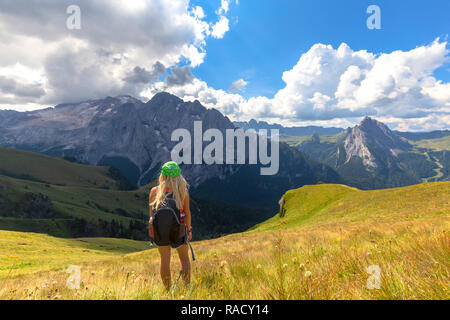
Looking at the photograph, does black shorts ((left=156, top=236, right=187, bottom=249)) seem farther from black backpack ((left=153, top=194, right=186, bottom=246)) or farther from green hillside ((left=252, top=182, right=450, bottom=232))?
green hillside ((left=252, top=182, right=450, bottom=232))

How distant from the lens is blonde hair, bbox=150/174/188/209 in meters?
5.36

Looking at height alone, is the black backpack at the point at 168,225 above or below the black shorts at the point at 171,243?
above

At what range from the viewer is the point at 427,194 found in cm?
3716

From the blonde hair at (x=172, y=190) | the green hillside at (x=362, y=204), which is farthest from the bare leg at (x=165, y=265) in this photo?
the green hillside at (x=362, y=204)

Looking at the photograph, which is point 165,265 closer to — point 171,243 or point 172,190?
point 171,243

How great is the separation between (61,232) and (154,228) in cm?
12291

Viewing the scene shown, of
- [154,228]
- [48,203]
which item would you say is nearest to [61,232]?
[48,203]

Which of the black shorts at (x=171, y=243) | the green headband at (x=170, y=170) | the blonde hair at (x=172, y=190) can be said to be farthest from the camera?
the green headband at (x=170, y=170)

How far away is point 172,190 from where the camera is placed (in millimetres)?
5414

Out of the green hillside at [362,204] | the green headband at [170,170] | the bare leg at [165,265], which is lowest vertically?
the green hillside at [362,204]

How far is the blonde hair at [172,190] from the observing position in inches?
211

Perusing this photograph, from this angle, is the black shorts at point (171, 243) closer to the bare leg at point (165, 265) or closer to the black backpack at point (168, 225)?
the black backpack at point (168, 225)
